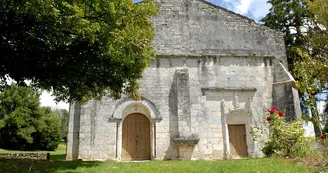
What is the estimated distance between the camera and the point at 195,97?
14.5 m

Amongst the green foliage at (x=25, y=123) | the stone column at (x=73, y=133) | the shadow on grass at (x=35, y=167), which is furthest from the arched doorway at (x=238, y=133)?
the green foliage at (x=25, y=123)

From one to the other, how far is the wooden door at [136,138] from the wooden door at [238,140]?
439cm

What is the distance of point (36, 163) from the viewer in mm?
9977

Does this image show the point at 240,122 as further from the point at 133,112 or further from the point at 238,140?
the point at 133,112

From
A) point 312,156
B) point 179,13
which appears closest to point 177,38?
point 179,13

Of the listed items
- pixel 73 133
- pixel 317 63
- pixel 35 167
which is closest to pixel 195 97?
pixel 73 133

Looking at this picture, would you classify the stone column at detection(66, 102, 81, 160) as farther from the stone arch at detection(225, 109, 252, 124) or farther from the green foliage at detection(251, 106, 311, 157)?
the green foliage at detection(251, 106, 311, 157)

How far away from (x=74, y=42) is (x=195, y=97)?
7888mm

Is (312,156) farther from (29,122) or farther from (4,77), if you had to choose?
(29,122)

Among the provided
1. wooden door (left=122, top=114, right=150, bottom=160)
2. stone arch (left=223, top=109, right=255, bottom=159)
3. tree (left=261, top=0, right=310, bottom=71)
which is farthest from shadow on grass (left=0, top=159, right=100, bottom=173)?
tree (left=261, top=0, right=310, bottom=71)

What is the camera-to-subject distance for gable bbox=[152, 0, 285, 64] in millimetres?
15430

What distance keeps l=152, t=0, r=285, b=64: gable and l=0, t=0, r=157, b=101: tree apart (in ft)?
18.5

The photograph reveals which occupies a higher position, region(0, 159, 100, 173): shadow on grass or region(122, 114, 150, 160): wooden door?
region(122, 114, 150, 160): wooden door

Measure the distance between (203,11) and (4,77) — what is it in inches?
432
